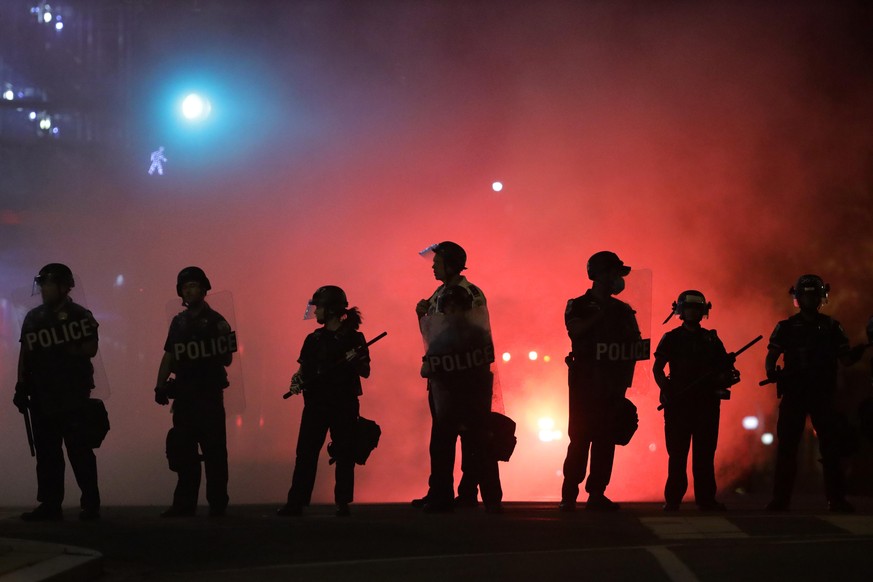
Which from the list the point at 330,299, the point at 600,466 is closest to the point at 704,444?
the point at 600,466

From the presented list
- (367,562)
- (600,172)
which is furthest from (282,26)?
(367,562)

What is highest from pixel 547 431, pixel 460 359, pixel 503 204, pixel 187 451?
pixel 503 204

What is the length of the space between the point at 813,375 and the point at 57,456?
4748 mm

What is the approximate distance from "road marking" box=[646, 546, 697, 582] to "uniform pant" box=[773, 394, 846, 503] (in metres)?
2.76

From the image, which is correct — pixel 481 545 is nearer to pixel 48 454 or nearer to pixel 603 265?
pixel 603 265

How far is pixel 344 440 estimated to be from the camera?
31.6ft

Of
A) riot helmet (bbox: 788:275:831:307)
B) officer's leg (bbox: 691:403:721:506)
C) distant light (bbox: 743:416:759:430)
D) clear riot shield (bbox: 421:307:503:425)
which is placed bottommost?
officer's leg (bbox: 691:403:721:506)

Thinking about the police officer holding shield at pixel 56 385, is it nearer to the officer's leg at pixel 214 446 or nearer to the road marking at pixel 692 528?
the officer's leg at pixel 214 446

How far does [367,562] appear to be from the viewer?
7035mm

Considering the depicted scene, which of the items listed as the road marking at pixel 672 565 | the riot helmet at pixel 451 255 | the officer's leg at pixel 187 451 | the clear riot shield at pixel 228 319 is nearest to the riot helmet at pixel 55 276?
the clear riot shield at pixel 228 319

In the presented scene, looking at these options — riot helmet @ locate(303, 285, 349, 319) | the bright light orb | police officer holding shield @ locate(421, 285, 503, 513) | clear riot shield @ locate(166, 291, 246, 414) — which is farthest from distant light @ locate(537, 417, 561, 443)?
police officer holding shield @ locate(421, 285, 503, 513)

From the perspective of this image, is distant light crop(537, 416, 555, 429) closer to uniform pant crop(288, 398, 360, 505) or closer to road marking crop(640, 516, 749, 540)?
uniform pant crop(288, 398, 360, 505)

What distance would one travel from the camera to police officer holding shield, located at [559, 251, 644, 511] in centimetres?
952

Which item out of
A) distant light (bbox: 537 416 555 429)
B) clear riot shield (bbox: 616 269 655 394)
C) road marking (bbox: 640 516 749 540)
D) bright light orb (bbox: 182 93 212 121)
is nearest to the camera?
road marking (bbox: 640 516 749 540)
